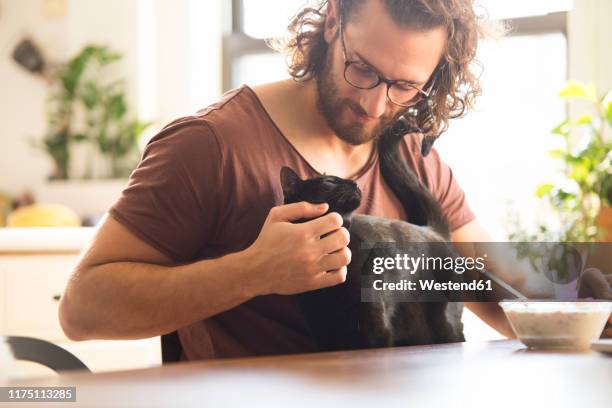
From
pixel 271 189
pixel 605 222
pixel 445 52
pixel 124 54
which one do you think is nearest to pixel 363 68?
pixel 445 52

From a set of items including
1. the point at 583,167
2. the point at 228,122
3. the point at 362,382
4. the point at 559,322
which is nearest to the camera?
the point at 362,382

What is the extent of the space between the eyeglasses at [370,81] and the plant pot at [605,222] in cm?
68

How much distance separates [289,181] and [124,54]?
2054 mm

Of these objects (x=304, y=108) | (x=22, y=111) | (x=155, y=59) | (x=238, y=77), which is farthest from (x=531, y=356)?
(x=22, y=111)

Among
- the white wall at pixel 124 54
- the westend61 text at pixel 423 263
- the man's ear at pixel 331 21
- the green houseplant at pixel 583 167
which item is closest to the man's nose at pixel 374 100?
the man's ear at pixel 331 21

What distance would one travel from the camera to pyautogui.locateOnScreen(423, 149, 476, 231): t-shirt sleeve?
1.32 m

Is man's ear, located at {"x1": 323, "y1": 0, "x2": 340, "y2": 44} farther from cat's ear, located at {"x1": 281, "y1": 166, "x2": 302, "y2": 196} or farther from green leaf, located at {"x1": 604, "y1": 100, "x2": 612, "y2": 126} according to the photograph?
green leaf, located at {"x1": 604, "y1": 100, "x2": 612, "y2": 126}

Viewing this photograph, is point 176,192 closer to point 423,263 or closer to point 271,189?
point 271,189

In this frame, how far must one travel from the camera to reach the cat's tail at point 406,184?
126 centimetres

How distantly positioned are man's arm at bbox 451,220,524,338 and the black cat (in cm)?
3

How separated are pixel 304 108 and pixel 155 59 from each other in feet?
6.23

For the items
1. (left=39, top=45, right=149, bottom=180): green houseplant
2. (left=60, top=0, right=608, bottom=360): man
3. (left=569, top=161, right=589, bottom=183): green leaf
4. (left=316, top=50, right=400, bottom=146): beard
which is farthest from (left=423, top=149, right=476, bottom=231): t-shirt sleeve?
(left=39, top=45, right=149, bottom=180): green houseplant

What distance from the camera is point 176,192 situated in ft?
3.46

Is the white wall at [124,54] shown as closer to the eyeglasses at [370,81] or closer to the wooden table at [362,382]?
the eyeglasses at [370,81]
